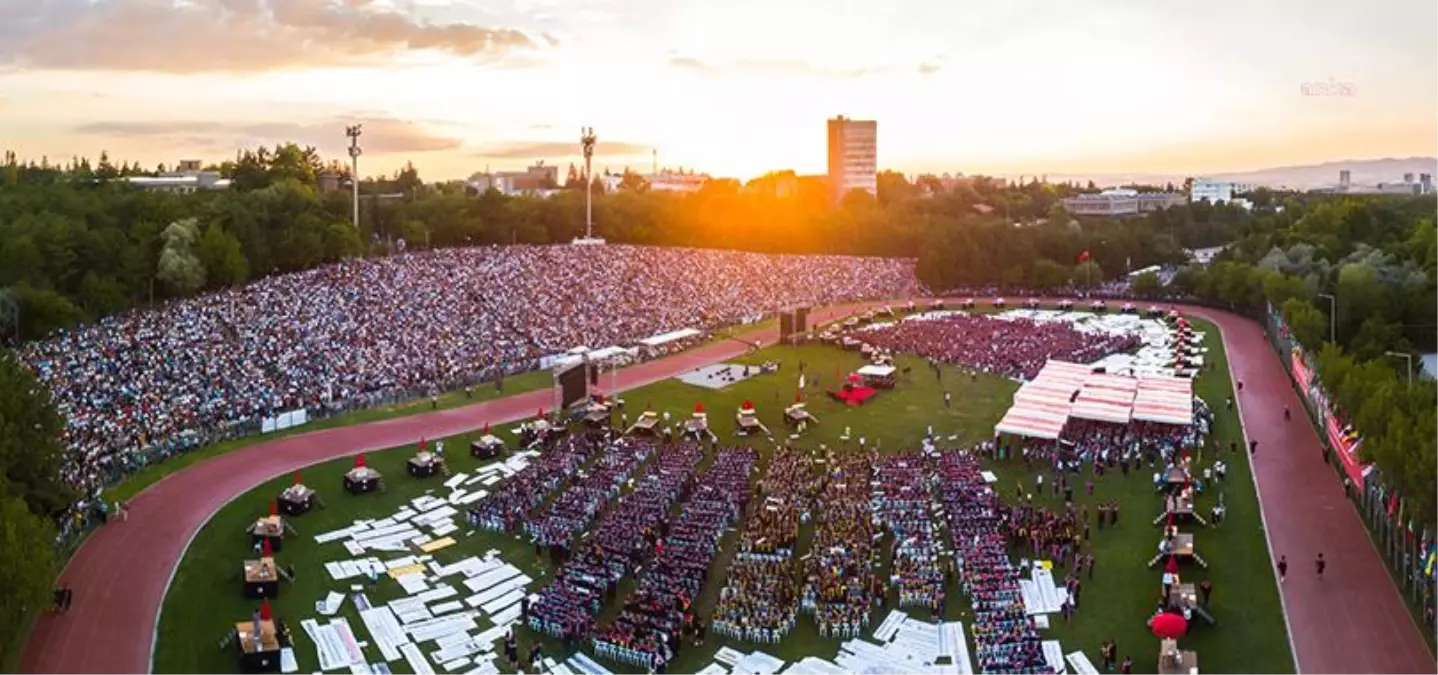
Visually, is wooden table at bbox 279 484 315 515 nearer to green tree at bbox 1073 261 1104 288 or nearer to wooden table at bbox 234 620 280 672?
wooden table at bbox 234 620 280 672

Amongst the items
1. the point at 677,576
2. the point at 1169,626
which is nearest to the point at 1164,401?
the point at 1169,626

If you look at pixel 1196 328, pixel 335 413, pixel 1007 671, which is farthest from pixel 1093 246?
pixel 1007 671

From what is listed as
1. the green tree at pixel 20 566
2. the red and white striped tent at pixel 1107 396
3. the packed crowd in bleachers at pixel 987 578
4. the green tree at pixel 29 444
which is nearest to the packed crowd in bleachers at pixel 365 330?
the green tree at pixel 29 444

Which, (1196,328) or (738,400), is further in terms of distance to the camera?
(1196,328)

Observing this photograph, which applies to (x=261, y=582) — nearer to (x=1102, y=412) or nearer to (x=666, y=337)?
(x=1102, y=412)

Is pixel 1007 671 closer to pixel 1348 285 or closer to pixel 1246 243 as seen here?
pixel 1348 285

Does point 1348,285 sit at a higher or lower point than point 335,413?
higher

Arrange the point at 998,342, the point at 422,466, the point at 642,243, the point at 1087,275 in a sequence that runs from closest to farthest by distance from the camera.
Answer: the point at 422,466 < the point at 998,342 < the point at 1087,275 < the point at 642,243
